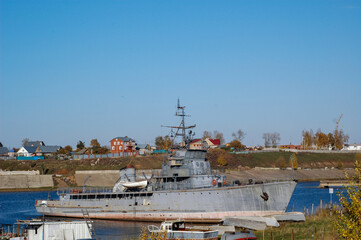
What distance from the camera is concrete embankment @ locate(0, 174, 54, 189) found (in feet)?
366

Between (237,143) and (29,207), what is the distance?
118 meters

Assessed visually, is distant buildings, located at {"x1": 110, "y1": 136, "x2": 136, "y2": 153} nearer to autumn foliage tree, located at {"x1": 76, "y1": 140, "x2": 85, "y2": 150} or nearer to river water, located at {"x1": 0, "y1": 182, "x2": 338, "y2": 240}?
autumn foliage tree, located at {"x1": 76, "y1": 140, "x2": 85, "y2": 150}

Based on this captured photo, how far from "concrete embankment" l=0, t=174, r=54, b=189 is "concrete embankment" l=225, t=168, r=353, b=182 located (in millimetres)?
48174

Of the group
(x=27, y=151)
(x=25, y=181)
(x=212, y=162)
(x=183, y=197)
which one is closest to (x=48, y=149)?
(x=27, y=151)

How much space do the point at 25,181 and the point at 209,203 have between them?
7682cm

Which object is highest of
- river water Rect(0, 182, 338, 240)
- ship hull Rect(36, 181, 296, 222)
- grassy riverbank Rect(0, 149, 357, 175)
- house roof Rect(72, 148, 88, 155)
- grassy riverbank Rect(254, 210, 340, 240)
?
house roof Rect(72, 148, 88, 155)

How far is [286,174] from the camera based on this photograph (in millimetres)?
122750

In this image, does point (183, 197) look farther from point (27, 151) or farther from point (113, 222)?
point (27, 151)

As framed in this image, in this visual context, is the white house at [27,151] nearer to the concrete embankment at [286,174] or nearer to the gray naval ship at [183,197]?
the concrete embankment at [286,174]

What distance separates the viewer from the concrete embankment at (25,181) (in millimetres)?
111562

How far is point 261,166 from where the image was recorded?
137875mm

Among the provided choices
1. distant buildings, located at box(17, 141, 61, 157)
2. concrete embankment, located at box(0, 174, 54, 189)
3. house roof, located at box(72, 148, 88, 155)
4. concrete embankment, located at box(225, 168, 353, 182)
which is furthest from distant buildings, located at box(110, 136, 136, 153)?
concrete embankment, located at box(225, 168, 353, 182)

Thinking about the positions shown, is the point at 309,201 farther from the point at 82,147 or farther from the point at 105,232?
the point at 82,147

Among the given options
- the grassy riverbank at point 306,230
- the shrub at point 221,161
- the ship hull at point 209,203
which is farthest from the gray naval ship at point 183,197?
the shrub at point 221,161
